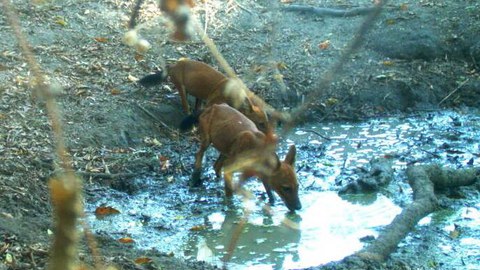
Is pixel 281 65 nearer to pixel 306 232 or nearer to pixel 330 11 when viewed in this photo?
pixel 330 11

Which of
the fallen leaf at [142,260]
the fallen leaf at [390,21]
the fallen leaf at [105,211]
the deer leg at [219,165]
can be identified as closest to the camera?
the fallen leaf at [142,260]

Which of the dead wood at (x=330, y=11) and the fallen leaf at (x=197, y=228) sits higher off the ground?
the fallen leaf at (x=197, y=228)

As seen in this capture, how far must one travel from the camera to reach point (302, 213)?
7844 mm

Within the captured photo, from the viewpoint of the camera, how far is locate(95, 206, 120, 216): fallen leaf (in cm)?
741

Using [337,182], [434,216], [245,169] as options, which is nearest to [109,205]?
[337,182]

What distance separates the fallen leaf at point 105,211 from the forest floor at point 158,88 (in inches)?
17.3

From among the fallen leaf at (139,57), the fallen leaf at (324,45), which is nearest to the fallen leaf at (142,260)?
the fallen leaf at (139,57)

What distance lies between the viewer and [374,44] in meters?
13.1

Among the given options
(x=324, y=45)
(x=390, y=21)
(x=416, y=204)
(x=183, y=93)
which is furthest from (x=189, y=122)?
(x=390, y=21)

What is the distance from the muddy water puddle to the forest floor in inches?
19.4

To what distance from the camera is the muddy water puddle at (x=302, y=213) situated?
687cm

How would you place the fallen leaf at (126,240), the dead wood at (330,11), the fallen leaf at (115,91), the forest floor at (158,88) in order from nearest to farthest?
the fallen leaf at (126,240)
the forest floor at (158,88)
the fallen leaf at (115,91)
the dead wood at (330,11)

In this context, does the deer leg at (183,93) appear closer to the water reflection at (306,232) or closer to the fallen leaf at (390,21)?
the water reflection at (306,232)

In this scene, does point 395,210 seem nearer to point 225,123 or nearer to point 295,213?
point 295,213
